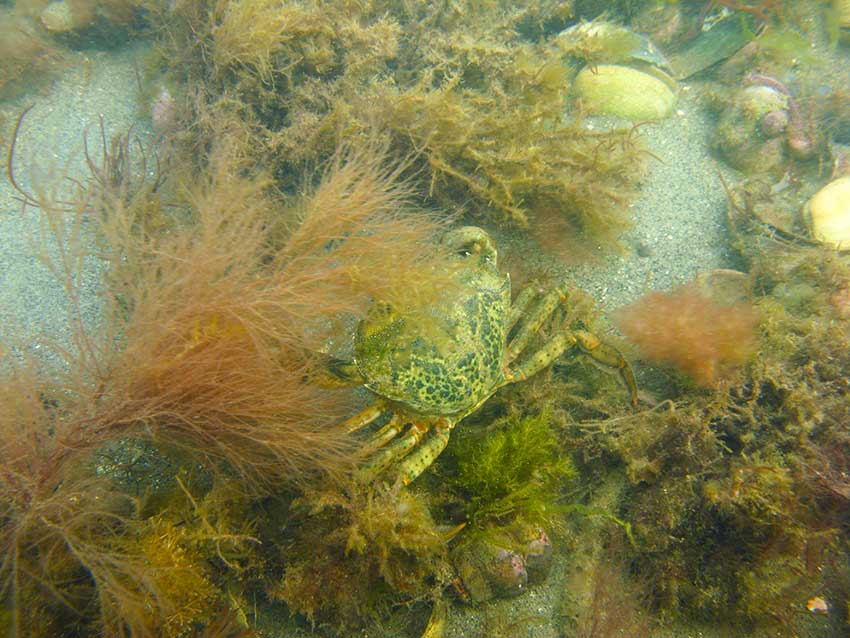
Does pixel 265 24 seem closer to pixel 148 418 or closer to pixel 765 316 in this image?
pixel 148 418

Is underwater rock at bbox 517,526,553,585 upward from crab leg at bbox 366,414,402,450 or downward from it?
downward

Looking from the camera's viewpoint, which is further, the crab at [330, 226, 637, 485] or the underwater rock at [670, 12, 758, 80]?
the underwater rock at [670, 12, 758, 80]

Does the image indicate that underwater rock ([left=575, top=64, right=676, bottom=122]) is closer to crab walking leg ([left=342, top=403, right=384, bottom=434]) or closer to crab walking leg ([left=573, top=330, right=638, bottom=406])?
crab walking leg ([left=573, top=330, right=638, bottom=406])

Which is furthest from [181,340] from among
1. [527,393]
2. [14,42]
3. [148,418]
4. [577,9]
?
[577,9]

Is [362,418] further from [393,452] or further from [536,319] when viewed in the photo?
[536,319]

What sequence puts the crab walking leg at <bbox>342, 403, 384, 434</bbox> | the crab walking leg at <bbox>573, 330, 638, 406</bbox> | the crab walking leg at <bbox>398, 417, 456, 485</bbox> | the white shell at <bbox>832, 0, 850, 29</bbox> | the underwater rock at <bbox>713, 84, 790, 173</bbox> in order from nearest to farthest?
the crab walking leg at <bbox>398, 417, 456, 485</bbox> → the crab walking leg at <bbox>342, 403, 384, 434</bbox> → the crab walking leg at <bbox>573, 330, 638, 406</bbox> → the underwater rock at <bbox>713, 84, 790, 173</bbox> → the white shell at <bbox>832, 0, 850, 29</bbox>

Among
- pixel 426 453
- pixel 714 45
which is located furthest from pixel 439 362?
pixel 714 45

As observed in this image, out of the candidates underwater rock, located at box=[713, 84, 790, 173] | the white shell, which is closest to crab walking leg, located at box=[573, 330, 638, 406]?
underwater rock, located at box=[713, 84, 790, 173]
